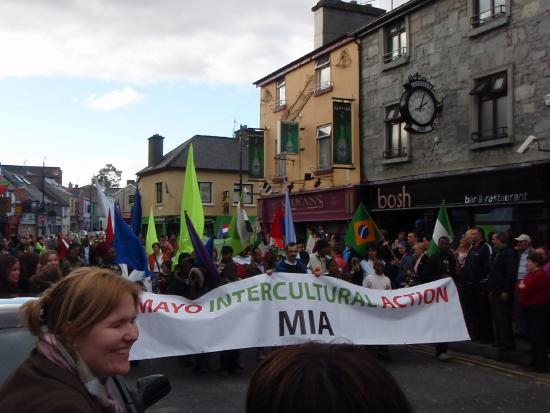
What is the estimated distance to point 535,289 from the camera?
8.33 meters

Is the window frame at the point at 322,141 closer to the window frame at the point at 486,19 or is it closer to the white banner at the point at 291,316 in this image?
the window frame at the point at 486,19

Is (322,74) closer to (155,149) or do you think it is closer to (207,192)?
(207,192)

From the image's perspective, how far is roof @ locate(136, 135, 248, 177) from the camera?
1731 inches

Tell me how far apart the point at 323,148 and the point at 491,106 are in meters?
8.00

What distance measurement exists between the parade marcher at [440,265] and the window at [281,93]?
15256 millimetres

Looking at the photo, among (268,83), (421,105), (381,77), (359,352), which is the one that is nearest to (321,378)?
(359,352)

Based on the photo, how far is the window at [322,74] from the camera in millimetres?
21859

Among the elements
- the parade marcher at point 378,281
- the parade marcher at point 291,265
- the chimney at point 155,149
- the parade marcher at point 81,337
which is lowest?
the parade marcher at point 378,281

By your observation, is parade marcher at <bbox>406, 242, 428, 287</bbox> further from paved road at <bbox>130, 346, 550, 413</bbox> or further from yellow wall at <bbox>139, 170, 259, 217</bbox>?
yellow wall at <bbox>139, 170, 259, 217</bbox>

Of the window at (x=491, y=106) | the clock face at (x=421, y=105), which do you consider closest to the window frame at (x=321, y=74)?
the clock face at (x=421, y=105)

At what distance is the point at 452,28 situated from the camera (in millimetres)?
16094

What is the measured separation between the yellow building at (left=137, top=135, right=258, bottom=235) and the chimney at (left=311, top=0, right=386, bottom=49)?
66.9 ft

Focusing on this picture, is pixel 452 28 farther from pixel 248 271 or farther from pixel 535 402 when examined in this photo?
pixel 535 402

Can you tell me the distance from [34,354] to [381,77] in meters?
18.1
